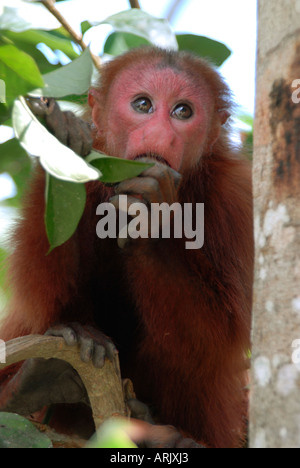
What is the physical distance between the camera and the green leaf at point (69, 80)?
2.52m

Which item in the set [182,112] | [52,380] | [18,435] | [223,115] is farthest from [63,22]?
[18,435]

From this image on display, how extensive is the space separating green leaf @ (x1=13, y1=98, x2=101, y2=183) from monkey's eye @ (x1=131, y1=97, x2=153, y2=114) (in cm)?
170

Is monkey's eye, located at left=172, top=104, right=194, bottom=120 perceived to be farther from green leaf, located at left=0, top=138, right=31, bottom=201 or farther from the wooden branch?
the wooden branch

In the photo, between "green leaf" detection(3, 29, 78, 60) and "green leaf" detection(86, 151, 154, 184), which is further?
"green leaf" detection(3, 29, 78, 60)

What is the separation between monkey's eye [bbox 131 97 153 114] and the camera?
397 cm

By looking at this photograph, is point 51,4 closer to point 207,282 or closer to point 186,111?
point 186,111

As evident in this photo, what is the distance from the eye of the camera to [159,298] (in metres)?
3.52

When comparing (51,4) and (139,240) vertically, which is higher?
(51,4)

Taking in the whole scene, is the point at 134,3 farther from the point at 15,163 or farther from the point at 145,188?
the point at 145,188

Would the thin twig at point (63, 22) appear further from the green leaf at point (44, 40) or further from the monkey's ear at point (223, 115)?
the monkey's ear at point (223, 115)

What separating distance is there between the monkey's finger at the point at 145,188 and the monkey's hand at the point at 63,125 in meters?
0.47

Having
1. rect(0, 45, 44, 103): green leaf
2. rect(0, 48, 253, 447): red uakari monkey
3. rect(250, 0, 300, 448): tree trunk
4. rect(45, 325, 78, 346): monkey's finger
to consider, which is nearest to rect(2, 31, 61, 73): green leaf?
rect(0, 48, 253, 447): red uakari monkey

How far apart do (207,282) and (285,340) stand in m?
1.82
